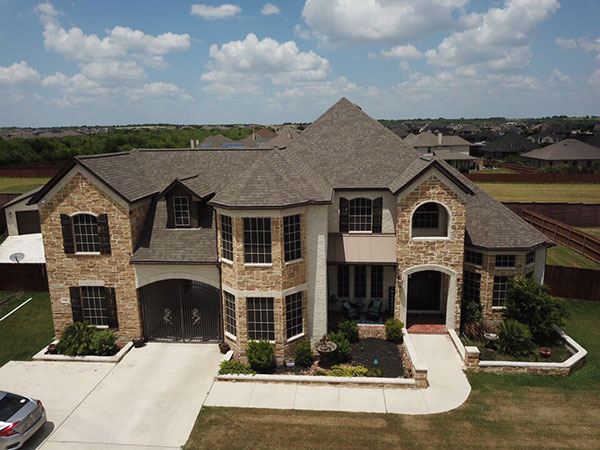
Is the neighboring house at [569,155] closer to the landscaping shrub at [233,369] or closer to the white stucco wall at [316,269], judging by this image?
the white stucco wall at [316,269]

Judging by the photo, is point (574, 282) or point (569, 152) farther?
point (569, 152)

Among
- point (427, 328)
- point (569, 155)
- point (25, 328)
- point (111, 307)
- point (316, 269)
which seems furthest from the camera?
point (569, 155)

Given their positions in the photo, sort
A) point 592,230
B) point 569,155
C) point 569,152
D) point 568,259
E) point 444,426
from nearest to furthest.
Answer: point 444,426
point 568,259
point 592,230
point 569,155
point 569,152

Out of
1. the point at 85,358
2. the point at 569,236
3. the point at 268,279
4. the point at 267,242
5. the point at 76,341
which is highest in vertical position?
the point at 267,242

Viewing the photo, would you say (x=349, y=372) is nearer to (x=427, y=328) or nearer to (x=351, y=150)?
(x=427, y=328)

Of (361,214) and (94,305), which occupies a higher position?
(361,214)

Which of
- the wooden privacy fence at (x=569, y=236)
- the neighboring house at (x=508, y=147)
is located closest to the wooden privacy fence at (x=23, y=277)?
the wooden privacy fence at (x=569, y=236)

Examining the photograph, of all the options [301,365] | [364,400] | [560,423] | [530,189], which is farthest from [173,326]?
[530,189]

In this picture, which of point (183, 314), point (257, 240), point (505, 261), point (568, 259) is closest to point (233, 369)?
point (183, 314)
